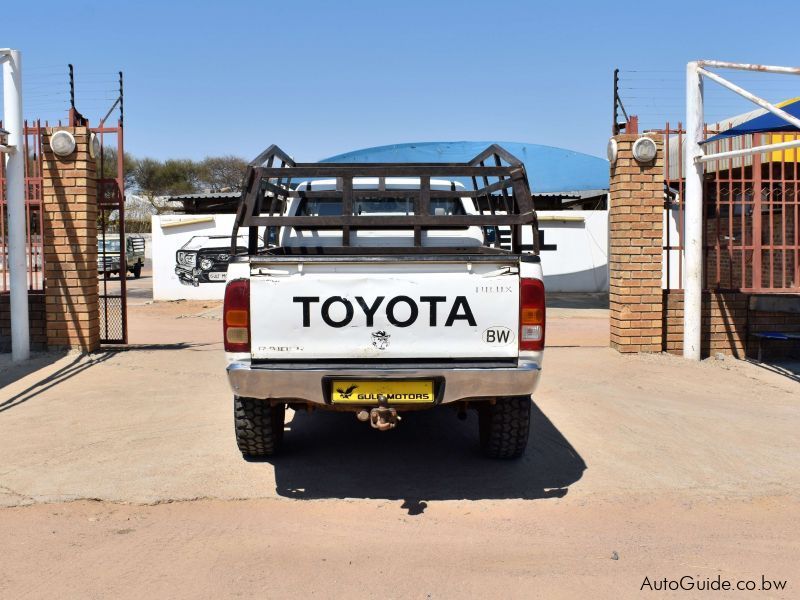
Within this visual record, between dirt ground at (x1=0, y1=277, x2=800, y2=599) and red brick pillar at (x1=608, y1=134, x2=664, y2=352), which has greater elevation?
red brick pillar at (x1=608, y1=134, x2=664, y2=352)

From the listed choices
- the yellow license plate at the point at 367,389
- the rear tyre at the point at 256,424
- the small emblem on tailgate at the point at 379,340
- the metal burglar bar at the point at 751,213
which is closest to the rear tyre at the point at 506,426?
the yellow license plate at the point at 367,389

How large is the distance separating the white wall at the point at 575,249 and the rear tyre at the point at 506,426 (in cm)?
1644

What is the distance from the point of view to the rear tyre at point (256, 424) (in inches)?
199

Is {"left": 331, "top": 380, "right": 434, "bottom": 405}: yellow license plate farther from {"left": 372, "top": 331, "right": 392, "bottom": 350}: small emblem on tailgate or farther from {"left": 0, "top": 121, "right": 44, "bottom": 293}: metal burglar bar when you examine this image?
{"left": 0, "top": 121, "right": 44, "bottom": 293}: metal burglar bar

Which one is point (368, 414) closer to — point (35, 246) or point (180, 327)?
point (35, 246)

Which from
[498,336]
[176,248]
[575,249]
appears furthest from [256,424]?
[575,249]

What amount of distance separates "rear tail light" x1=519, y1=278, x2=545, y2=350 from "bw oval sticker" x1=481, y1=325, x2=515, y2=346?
0.23 ft

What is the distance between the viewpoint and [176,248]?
20.6m

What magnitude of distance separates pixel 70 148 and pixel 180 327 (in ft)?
17.8

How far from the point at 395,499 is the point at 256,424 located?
106 centimetres

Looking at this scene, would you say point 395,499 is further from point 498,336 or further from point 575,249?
point 575,249

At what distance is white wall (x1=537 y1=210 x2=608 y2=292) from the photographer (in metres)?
21.5

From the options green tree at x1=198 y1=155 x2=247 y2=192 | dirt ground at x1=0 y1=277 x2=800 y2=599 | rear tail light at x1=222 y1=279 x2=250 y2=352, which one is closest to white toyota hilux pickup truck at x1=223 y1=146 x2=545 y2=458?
rear tail light at x1=222 y1=279 x2=250 y2=352

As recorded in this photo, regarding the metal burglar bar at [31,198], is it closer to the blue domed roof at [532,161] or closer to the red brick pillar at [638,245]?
the red brick pillar at [638,245]
